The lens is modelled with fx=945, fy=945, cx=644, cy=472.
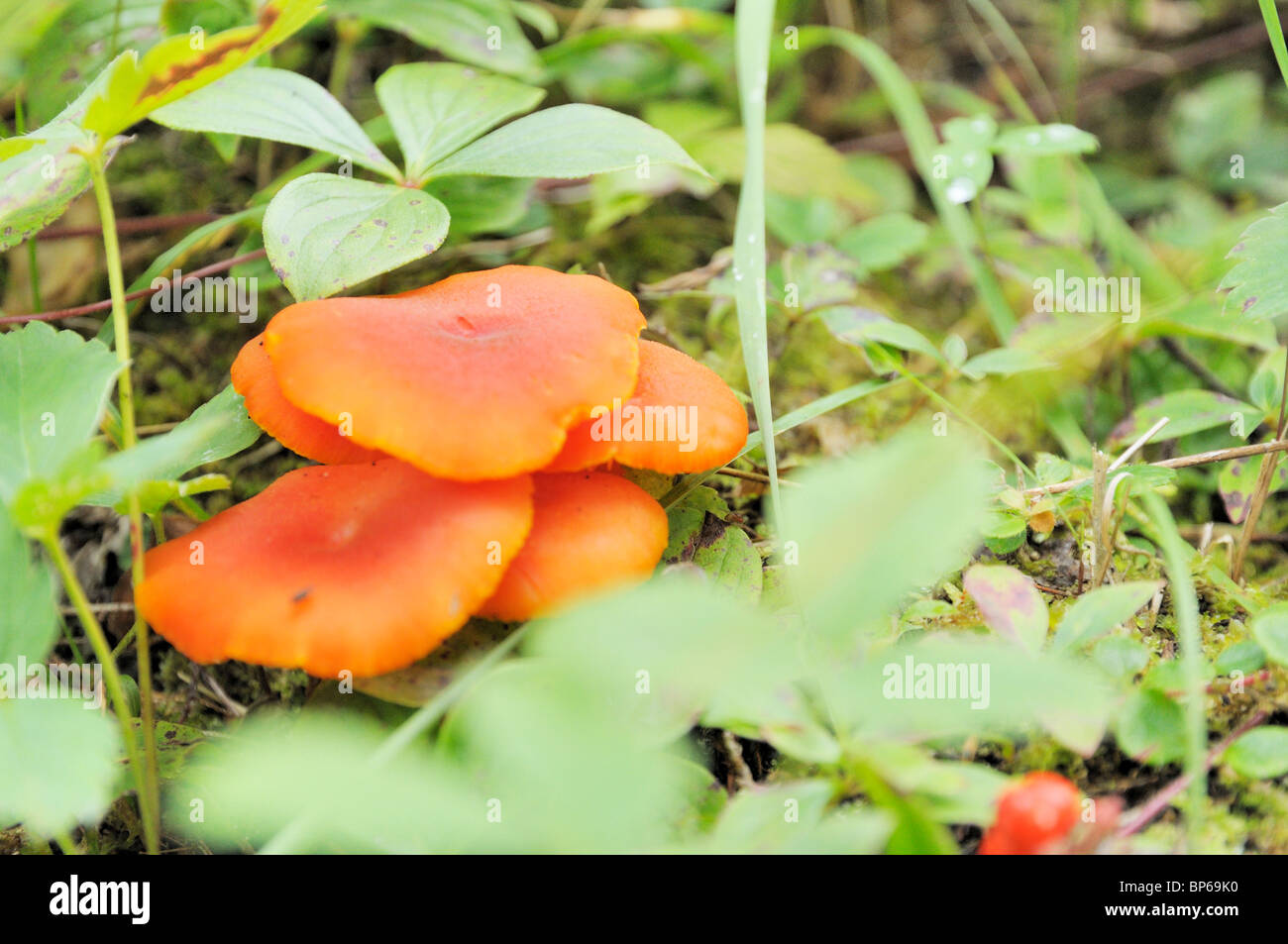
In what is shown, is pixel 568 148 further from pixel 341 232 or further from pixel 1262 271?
pixel 1262 271

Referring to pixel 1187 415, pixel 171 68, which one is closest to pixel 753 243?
pixel 171 68

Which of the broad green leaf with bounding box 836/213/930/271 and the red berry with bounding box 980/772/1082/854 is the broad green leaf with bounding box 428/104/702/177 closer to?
the broad green leaf with bounding box 836/213/930/271

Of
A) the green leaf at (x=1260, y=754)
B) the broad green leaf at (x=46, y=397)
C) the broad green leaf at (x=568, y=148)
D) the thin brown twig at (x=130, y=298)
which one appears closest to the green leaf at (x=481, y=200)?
the broad green leaf at (x=568, y=148)

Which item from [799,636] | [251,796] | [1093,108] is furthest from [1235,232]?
[251,796]

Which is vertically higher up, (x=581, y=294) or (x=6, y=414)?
(x=581, y=294)

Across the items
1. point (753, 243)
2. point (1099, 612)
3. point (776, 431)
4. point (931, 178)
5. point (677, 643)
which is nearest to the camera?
point (677, 643)

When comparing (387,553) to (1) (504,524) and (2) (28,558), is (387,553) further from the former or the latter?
(2) (28,558)
